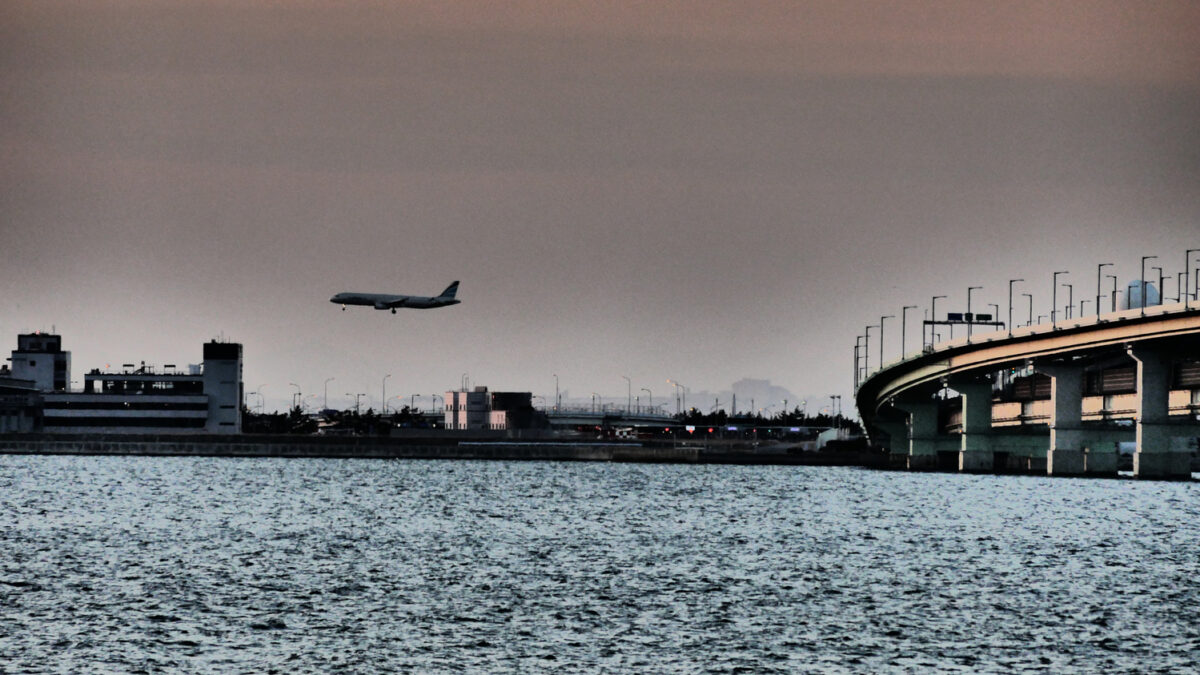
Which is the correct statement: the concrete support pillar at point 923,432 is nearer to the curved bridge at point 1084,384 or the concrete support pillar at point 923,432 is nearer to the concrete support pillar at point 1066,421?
the curved bridge at point 1084,384

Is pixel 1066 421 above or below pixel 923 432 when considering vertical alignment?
above

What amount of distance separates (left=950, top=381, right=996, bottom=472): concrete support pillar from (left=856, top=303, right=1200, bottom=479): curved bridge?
10 centimetres

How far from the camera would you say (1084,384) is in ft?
518

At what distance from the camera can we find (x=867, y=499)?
466ft

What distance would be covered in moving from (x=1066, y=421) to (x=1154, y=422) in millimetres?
14101

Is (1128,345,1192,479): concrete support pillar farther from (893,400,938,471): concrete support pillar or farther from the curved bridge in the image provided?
(893,400,938,471): concrete support pillar

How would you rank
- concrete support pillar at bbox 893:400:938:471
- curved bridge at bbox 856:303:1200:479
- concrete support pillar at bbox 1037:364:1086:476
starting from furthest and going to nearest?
concrete support pillar at bbox 893:400:938:471 < concrete support pillar at bbox 1037:364:1086:476 < curved bridge at bbox 856:303:1200:479

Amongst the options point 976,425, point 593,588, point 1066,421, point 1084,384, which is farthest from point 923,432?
point 593,588

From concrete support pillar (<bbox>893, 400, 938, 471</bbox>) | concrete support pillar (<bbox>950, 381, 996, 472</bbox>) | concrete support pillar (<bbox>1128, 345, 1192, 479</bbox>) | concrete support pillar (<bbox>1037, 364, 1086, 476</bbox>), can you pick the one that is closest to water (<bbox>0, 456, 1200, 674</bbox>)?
concrete support pillar (<bbox>1128, 345, 1192, 479</bbox>)

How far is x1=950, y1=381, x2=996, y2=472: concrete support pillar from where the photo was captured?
164 metres

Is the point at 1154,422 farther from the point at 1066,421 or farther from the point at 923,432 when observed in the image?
the point at 923,432

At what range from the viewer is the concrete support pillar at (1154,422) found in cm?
12656

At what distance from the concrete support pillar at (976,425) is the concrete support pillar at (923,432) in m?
23.6

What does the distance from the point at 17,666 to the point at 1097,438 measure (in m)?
121
